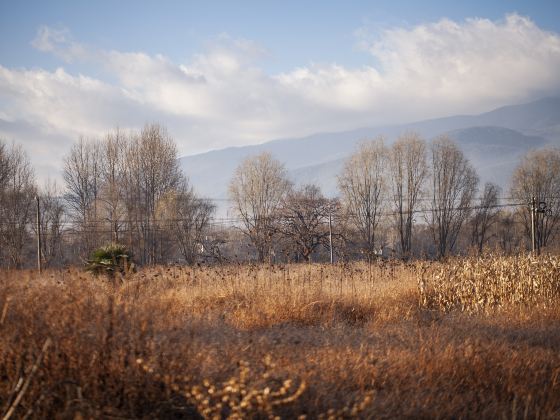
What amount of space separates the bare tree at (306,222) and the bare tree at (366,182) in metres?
10.4

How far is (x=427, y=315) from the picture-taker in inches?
360

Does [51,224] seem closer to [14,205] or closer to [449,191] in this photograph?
[14,205]

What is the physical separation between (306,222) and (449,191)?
20.1m

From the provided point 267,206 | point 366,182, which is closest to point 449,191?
point 366,182

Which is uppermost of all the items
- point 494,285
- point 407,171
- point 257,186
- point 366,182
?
point 407,171

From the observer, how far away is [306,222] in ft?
107

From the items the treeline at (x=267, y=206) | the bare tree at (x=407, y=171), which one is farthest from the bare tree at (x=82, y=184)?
the bare tree at (x=407, y=171)

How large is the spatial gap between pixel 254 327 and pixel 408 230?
37772 mm

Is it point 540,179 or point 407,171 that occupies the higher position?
point 407,171

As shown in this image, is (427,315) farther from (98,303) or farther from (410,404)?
(98,303)

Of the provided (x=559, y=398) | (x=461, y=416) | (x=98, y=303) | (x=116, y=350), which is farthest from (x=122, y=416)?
(x=559, y=398)

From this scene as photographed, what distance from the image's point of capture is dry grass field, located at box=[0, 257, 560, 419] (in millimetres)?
3668

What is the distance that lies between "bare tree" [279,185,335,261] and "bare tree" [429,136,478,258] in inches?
607

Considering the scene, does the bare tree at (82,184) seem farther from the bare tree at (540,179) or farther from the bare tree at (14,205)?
the bare tree at (540,179)
